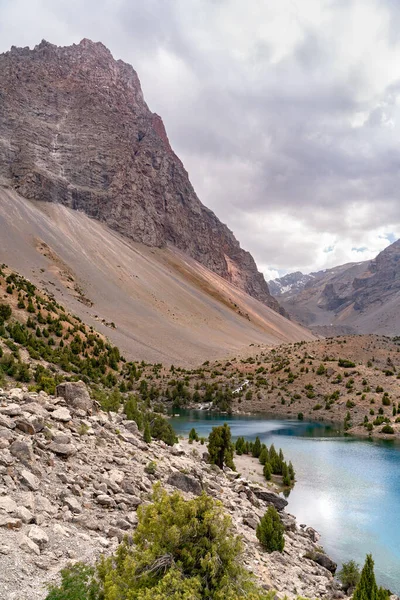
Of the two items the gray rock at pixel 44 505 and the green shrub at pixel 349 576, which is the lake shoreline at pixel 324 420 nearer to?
the green shrub at pixel 349 576

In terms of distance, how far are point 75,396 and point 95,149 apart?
131 m

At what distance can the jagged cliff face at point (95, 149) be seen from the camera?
389ft

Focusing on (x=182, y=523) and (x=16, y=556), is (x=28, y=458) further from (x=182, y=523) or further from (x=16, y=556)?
(x=182, y=523)

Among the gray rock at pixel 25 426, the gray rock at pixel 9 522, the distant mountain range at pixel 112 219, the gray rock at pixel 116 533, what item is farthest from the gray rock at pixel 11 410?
the distant mountain range at pixel 112 219

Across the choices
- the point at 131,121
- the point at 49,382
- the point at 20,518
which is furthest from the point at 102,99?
the point at 20,518

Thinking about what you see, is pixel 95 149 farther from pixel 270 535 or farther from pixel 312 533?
pixel 270 535

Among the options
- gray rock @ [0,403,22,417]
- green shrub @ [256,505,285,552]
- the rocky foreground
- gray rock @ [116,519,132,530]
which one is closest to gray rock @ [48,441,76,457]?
the rocky foreground

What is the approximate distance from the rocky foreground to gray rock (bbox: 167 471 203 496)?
0.10 ft

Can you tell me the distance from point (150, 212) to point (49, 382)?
12602cm

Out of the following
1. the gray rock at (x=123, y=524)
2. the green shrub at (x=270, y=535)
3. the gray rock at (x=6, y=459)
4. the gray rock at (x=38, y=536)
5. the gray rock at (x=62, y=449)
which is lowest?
the green shrub at (x=270, y=535)

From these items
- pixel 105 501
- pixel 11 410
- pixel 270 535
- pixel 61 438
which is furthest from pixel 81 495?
pixel 270 535

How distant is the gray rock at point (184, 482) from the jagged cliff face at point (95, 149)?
353ft

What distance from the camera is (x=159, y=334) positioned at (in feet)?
251

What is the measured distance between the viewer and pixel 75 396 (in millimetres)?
15672
